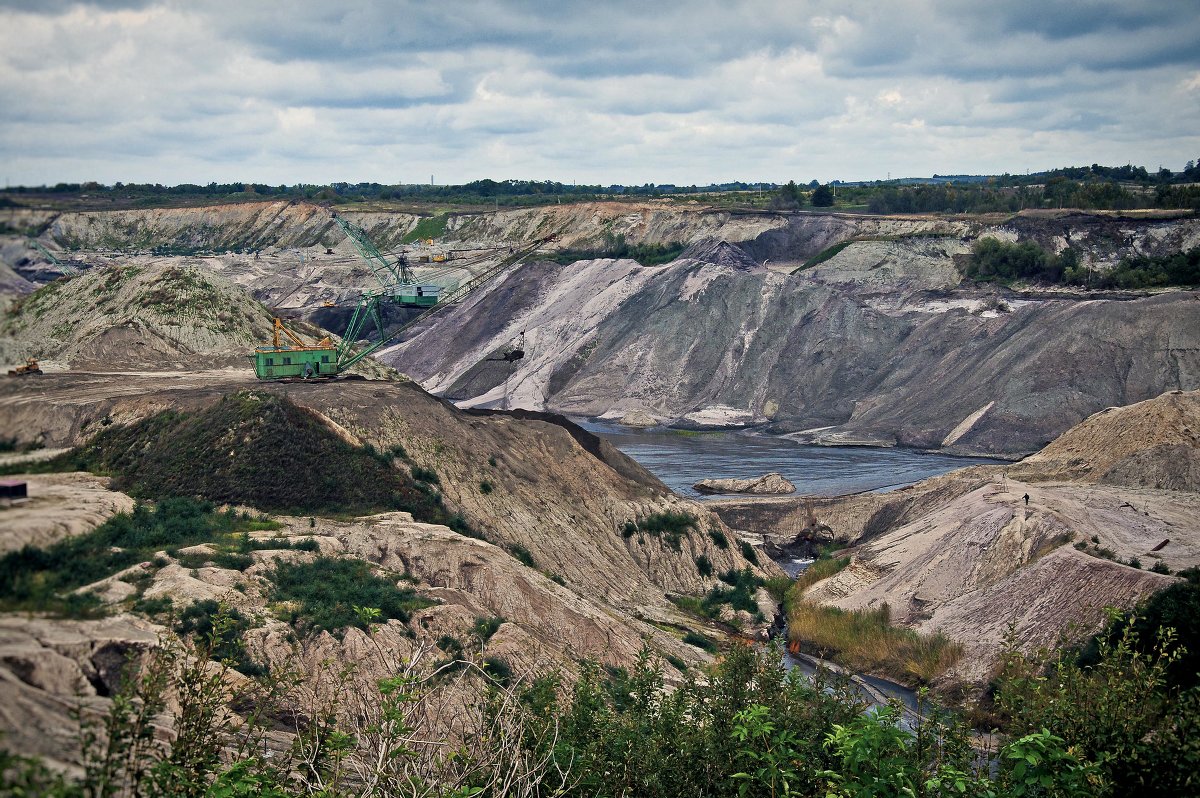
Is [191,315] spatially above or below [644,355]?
above

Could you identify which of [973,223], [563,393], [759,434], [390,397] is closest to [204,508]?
[390,397]

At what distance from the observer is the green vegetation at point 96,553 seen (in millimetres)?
9336

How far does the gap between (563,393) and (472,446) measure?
187ft

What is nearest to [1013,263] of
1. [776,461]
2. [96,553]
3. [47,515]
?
[776,461]

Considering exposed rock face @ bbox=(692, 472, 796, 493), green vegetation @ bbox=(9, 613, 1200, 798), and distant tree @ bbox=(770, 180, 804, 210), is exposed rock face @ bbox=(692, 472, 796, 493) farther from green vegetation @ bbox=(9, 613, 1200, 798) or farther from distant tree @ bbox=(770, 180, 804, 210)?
distant tree @ bbox=(770, 180, 804, 210)

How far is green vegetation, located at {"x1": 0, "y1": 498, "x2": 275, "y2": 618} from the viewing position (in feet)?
30.6

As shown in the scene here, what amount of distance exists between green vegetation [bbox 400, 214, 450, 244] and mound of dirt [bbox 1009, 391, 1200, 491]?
93.8 metres

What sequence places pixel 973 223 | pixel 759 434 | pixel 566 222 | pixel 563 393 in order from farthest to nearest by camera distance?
pixel 566 222, pixel 973 223, pixel 563 393, pixel 759 434

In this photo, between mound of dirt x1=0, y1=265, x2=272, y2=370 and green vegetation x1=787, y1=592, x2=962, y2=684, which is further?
green vegetation x1=787, y1=592, x2=962, y2=684

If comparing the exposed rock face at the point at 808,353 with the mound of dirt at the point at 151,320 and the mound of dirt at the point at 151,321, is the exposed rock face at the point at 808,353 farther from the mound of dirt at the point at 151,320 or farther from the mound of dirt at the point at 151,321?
the mound of dirt at the point at 151,320

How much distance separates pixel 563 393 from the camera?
3829 inches

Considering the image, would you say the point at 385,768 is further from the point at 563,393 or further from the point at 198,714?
the point at 563,393

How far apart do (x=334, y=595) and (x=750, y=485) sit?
40.3 meters

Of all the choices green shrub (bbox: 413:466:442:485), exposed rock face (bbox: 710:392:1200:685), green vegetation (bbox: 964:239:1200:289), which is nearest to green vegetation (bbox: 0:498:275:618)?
green shrub (bbox: 413:466:442:485)
